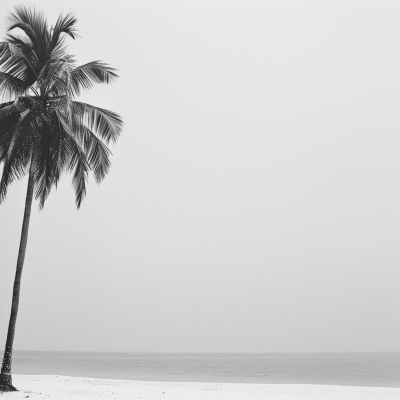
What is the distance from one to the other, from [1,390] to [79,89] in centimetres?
789

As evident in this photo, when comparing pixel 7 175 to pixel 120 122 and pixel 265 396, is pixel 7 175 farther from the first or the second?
pixel 265 396

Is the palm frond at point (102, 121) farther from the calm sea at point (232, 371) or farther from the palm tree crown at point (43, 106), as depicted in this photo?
the calm sea at point (232, 371)

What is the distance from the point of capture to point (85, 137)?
52.7ft

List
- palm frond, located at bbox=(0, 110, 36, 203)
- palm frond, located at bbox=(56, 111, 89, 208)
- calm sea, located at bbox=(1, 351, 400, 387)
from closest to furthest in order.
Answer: palm frond, located at bbox=(0, 110, 36, 203)
palm frond, located at bbox=(56, 111, 89, 208)
calm sea, located at bbox=(1, 351, 400, 387)

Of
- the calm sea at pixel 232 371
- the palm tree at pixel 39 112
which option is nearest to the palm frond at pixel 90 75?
the palm tree at pixel 39 112

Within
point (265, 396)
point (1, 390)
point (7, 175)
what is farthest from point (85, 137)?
point (265, 396)

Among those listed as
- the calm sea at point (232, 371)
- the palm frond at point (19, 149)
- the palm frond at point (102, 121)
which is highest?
the palm frond at point (102, 121)

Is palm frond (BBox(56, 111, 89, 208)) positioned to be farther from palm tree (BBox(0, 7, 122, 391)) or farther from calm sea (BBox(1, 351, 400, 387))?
calm sea (BBox(1, 351, 400, 387))

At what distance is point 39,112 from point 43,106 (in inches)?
10.2

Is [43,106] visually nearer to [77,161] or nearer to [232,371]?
[77,161]

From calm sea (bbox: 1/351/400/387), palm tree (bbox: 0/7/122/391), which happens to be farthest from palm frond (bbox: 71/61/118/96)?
calm sea (bbox: 1/351/400/387)

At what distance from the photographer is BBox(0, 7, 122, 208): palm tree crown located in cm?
1455

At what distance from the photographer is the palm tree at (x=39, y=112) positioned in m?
14.6

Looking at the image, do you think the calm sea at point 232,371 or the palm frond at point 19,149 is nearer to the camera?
the palm frond at point 19,149
